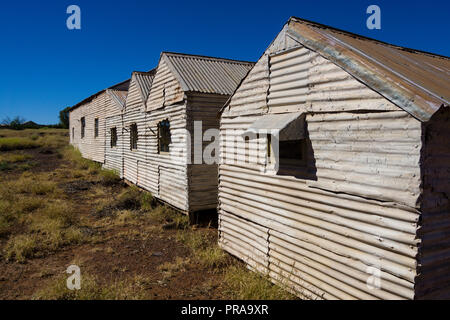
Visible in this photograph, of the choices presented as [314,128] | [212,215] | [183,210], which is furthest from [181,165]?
[314,128]

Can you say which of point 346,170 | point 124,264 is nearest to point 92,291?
point 124,264

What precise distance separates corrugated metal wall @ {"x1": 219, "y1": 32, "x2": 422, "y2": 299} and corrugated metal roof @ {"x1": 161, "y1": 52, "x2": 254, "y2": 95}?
10.9ft

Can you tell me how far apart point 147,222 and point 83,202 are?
3.93 meters

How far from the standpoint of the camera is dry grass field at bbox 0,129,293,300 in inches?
205

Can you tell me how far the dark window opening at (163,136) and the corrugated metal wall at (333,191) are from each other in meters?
5.42

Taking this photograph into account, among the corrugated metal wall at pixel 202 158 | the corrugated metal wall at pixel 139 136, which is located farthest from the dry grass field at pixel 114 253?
the corrugated metal wall at pixel 139 136

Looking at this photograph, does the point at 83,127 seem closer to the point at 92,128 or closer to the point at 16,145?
the point at 92,128

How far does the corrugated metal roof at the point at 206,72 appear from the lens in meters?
9.16

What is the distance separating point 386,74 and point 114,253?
6617 millimetres

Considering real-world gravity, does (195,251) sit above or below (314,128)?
below

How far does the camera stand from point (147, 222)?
954cm

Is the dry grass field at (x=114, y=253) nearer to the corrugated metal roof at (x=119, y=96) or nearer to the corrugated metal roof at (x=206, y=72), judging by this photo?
the corrugated metal roof at (x=206, y=72)

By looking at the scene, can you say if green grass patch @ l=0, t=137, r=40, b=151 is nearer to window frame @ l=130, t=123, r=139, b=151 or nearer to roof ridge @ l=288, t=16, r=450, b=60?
window frame @ l=130, t=123, r=139, b=151
